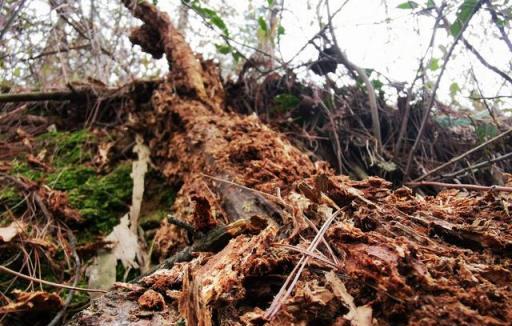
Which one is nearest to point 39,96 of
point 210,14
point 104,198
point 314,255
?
point 104,198

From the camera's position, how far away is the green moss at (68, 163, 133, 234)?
89.9 inches

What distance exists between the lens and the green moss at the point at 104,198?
89.9 inches

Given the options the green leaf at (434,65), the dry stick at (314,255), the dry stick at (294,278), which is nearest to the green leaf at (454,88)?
the green leaf at (434,65)

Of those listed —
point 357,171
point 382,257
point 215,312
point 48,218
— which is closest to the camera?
point 382,257

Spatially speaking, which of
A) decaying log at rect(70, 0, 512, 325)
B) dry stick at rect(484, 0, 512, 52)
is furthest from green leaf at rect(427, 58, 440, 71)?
decaying log at rect(70, 0, 512, 325)

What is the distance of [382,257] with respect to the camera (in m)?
0.83

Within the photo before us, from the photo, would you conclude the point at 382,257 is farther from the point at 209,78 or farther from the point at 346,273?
the point at 209,78

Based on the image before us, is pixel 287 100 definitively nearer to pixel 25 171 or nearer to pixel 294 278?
pixel 25 171

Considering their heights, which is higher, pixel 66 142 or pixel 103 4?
pixel 103 4

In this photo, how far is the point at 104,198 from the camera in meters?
2.48

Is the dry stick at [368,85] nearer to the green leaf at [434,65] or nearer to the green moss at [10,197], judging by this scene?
the green leaf at [434,65]

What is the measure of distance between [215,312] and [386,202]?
0.64 meters

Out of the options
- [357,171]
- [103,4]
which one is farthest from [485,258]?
[103,4]

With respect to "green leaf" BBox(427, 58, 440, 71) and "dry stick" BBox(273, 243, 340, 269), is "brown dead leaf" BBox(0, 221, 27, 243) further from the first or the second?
"green leaf" BBox(427, 58, 440, 71)
